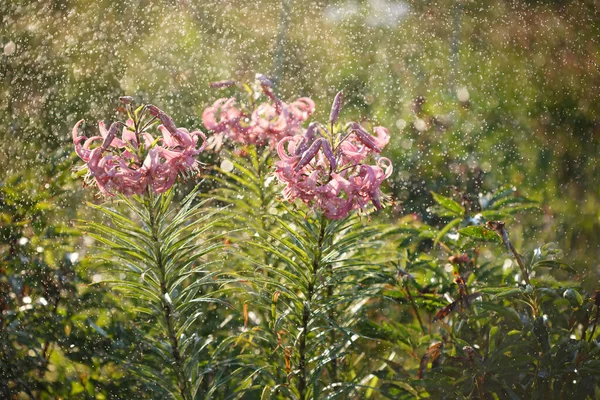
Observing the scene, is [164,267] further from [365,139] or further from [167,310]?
[365,139]

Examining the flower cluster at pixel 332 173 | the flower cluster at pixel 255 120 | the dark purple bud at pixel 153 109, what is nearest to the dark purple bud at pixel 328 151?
the flower cluster at pixel 332 173

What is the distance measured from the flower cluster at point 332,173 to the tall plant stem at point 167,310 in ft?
0.57

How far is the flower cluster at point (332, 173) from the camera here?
876 millimetres

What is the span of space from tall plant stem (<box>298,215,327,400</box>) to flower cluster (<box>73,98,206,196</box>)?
192 mm

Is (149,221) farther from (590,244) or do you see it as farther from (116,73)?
(116,73)

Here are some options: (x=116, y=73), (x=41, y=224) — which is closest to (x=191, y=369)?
(x=41, y=224)

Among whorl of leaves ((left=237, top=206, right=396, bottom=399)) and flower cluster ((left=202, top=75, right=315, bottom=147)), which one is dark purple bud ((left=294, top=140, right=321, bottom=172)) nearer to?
whorl of leaves ((left=237, top=206, right=396, bottom=399))

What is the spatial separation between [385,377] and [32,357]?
0.66 metres

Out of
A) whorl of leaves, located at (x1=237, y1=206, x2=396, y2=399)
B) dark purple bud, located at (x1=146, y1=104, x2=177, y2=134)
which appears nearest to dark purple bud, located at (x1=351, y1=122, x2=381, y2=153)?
whorl of leaves, located at (x1=237, y1=206, x2=396, y2=399)

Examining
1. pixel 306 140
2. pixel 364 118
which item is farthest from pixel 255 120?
pixel 364 118

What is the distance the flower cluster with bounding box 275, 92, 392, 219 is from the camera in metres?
0.88

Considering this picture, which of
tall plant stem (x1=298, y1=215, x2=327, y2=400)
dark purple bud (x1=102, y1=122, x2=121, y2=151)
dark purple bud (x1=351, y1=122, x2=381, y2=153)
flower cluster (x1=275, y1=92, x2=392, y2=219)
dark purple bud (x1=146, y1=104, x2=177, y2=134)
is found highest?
dark purple bud (x1=146, y1=104, x2=177, y2=134)

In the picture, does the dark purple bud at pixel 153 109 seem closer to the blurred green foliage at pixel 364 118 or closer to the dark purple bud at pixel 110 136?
the dark purple bud at pixel 110 136

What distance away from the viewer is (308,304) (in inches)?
37.8
